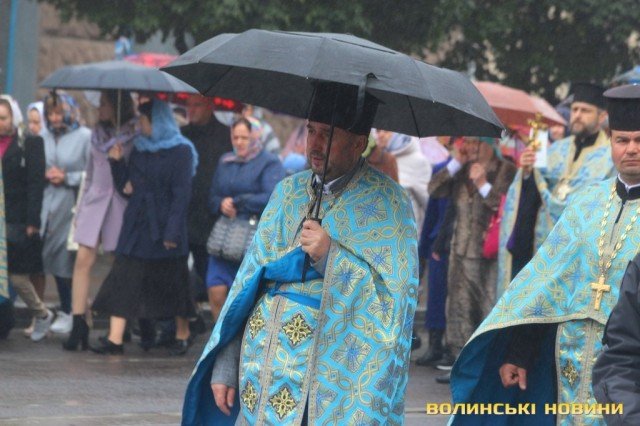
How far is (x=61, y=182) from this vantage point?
1236cm

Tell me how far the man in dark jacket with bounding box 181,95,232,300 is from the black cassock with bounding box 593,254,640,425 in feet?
27.0

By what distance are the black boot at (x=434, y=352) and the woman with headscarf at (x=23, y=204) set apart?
10.0 feet

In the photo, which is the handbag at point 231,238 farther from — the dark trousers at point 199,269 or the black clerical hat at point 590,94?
the black clerical hat at point 590,94

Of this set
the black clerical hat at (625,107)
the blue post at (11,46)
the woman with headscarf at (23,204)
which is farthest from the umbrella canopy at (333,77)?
the blue post at (11,46)

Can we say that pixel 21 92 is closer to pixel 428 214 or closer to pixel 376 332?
pixel 428 214

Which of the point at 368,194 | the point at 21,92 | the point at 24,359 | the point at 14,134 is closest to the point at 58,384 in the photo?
the point at 24,359

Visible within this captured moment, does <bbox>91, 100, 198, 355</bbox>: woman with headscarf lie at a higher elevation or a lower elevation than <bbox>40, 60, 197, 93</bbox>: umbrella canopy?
lower

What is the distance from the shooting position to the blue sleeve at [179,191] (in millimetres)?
11250

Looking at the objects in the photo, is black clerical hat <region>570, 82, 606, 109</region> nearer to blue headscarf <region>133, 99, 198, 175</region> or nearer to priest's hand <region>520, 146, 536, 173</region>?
priest's hand <region>520, 146, 536, 173</region>

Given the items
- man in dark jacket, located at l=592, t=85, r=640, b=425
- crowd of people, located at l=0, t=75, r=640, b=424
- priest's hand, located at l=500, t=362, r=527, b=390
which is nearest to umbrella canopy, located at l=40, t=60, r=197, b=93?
crowd of people, located at l=0, t=75, r=640, b=424

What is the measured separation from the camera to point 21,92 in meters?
17.9

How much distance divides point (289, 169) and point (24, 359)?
340 centimetres

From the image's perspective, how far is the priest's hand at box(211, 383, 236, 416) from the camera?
17.5 ft

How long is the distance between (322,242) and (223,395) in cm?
68
